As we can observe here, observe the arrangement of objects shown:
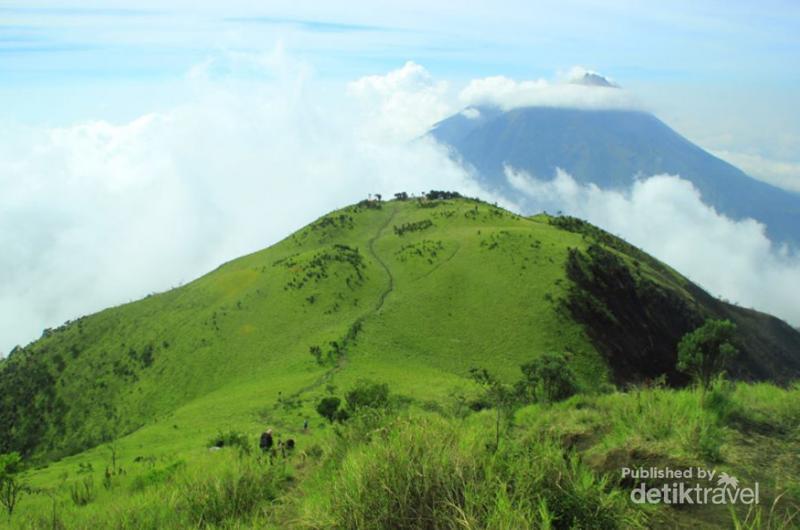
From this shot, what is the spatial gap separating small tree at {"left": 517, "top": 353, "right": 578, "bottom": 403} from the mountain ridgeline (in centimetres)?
1068

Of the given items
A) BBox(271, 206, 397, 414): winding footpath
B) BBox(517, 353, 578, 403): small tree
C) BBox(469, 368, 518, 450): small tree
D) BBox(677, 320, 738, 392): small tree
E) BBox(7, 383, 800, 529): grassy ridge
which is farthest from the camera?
BBox(271, 206, 397, 414): winding footpath

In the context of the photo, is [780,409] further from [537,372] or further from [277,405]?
[277,405]

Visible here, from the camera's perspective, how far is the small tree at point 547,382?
26031 millimetres

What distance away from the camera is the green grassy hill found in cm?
4738

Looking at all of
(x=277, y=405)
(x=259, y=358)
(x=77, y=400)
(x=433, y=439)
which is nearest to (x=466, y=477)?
(x=433, y=439)

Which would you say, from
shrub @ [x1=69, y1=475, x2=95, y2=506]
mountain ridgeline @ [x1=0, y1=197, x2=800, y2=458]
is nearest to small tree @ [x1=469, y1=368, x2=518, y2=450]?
shrub @ [x1=69, y1=475, x2=95, y2=506]

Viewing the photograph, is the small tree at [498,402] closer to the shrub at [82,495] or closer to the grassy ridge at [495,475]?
the grassy ridge at [495,475]

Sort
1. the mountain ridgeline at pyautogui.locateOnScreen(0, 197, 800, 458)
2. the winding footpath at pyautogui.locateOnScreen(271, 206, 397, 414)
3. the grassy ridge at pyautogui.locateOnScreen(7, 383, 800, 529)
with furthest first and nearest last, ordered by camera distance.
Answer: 1. the mountain ridgeline at pyautogui.locateOnScreen(0, 197, 800, 458)
2. the winding footpath at pyautogui.locateOnScreen(271, 206, 397, 414)
3. the grassy ridge at pyautogui.locateOnScreen(7, 383, 800, 529)

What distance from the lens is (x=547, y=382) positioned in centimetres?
2691

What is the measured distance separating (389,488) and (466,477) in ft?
3.64

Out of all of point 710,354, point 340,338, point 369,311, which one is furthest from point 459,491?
point 369,311

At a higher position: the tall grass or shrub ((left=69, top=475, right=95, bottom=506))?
the tall grass

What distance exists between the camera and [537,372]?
27.5 m

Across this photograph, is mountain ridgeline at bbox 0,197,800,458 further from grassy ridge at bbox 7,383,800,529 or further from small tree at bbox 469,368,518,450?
grassy ridge at bbox 7,383,800,529
